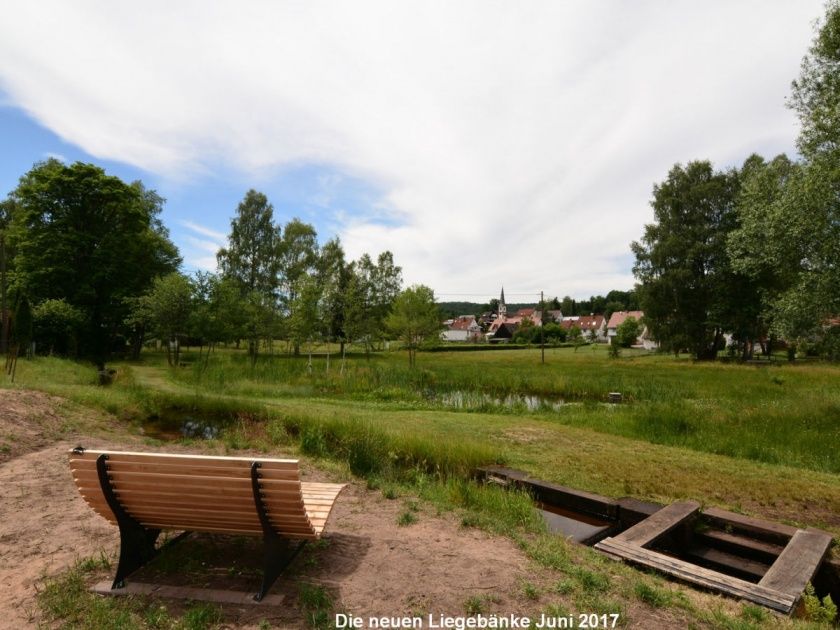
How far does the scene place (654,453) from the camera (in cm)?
961

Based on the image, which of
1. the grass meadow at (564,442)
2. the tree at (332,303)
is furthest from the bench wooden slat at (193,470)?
the tree at (332,303)

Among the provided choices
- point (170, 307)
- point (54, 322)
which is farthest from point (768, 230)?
point (54, 322)

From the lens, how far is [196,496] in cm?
329

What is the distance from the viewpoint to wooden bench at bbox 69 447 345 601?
3.18 meters

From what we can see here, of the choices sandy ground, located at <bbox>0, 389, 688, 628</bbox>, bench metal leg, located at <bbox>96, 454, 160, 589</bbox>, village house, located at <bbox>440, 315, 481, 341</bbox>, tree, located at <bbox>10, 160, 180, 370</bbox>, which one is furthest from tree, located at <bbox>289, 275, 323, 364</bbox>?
village house, located at <bbox>440, 315, 481, 341</bbox>

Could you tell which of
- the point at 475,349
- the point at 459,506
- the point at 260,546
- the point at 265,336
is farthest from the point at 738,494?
the point at 475,349

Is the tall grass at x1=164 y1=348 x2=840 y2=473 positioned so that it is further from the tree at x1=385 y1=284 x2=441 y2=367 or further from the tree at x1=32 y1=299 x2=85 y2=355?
the tree at x1=385 y1=284 x2=441 y2=367

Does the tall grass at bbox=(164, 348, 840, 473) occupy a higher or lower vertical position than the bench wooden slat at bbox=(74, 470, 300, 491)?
lower

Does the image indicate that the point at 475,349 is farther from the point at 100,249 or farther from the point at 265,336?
the point at 100,249

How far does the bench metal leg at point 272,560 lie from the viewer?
10.9 ft

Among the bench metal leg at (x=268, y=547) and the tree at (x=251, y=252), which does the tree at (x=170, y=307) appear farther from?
the bench metal leg at (x=268, y=547)

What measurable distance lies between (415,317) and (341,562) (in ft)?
99.1

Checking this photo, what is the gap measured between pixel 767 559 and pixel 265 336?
32215 mm

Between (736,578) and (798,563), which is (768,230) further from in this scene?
(736,578)
